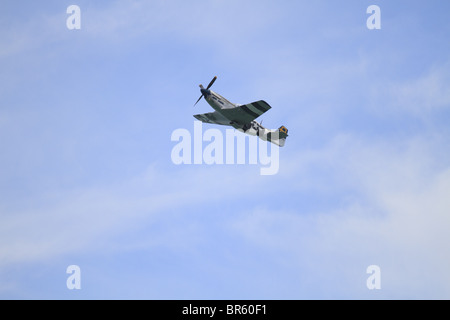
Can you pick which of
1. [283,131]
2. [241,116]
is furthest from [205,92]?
[283,131]

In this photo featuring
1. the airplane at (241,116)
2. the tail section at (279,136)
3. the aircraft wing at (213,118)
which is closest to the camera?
the airplane at (241,116)

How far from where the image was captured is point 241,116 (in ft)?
201

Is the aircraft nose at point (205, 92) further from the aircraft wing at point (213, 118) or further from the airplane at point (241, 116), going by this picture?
the aircraft wing at point (213, 118)

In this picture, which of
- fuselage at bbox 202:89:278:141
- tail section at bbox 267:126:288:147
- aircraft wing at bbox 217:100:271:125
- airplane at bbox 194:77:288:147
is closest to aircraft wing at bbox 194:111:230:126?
airplane at bbox 194:77:288:147

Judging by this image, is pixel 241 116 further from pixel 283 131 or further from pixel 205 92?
pixel 283 131

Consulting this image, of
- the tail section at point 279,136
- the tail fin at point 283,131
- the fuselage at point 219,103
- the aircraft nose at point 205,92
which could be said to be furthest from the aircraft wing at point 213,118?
the tail fin at point 283,131

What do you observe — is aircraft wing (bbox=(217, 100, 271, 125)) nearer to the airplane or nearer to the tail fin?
the airplane

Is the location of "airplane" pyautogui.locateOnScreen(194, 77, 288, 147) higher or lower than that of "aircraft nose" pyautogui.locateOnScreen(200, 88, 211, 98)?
lower

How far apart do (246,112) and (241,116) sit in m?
1.36

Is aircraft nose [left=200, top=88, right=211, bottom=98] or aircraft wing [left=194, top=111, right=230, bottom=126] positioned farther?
aircraft wing [left=194, top=111, right=230, bottom=126]

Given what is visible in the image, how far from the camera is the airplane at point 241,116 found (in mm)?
59516

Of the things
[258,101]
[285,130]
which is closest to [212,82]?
[258,101]

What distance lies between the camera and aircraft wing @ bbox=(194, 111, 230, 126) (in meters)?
66.6
